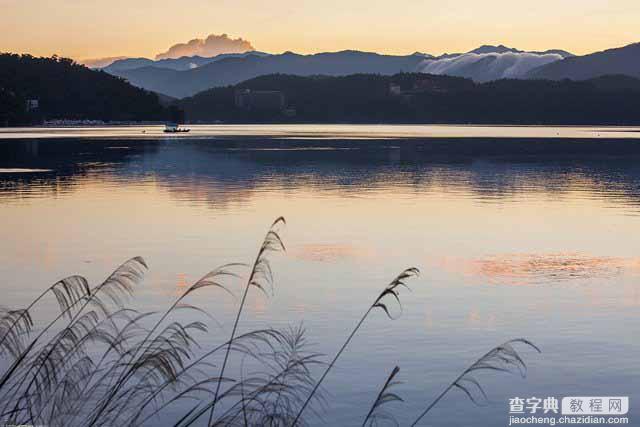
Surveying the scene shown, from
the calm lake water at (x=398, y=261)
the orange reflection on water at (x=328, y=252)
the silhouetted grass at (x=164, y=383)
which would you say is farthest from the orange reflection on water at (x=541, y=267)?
the silhouetted grass at (x=164, y=383)

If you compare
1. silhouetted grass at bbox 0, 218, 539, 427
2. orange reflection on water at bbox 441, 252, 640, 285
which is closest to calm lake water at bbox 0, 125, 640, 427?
orange reflection on water at bbox 441, 252, 640, 285

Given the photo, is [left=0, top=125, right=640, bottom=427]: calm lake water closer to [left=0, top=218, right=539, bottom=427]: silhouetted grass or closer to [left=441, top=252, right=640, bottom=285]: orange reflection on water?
[left=441, top=252, right=640, bottom=285]: orange reflection on water

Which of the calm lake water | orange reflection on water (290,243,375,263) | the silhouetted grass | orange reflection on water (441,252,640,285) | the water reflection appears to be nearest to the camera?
the silhouetted grass

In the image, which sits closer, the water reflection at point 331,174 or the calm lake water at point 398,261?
the calm lake water at point 398,261

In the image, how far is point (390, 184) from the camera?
63031mm

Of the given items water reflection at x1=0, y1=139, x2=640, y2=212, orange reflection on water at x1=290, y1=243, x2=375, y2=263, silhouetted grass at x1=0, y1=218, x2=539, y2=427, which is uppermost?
silhouetted grass at x1=0, y1=218, x2=539, y2=427

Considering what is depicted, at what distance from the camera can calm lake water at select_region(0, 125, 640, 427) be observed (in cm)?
1620

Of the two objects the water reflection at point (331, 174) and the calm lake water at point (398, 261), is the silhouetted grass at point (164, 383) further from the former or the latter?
the water reflection at point (331, 174)

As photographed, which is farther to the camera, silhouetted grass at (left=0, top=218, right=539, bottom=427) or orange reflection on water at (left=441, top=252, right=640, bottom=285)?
orange reflection on water at (left=441, top=252, right=640, bottom=285)

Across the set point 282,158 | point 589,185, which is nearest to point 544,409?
point 589,185

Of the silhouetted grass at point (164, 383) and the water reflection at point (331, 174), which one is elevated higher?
the silhouetted grass at point (164, 383)

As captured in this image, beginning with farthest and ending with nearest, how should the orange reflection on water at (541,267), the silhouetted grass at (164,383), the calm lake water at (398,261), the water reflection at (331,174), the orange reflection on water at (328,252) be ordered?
the water reflection at (331,174) < the orange reflection on water at (328,252) < the orange reflection on water at (541,267) < the calm lake water at (398,261) < the silhouetted grass at (164,383)

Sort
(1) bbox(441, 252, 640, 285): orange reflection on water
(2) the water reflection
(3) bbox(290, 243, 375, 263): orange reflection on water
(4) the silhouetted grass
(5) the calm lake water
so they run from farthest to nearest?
(2) the water reflection < (3) bbox(290, 243, 375, 263): orange reflection on water < (1) bbox(441, 252, 640, 285): orange reflection on water < (5) the calm lake water < (4) the silhouetted grass

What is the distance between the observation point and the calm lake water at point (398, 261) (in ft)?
53.2
